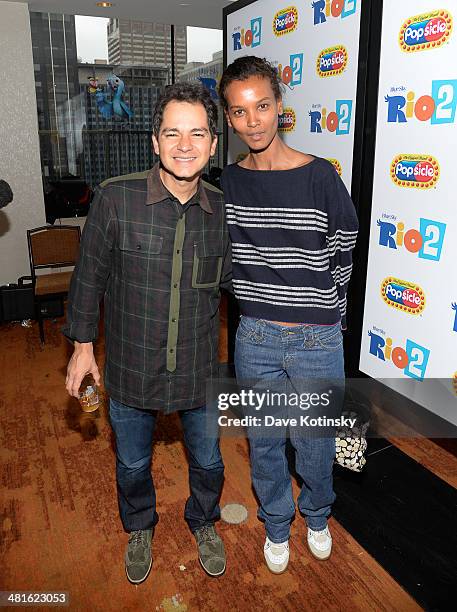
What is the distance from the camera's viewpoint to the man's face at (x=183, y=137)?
5.72ft

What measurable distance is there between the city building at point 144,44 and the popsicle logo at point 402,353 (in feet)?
17.5

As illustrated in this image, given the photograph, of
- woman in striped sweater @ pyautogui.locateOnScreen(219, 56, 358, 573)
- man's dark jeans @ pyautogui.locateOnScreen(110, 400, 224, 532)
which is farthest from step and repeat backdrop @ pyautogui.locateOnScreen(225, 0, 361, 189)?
man's dark jeans @ pyautogui.locateOnScreen(110, 400, 224, 532)

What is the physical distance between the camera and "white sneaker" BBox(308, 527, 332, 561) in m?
2.29

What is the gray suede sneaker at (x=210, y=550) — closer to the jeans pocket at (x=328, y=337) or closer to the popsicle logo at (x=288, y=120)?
the jeans pocket at (x=328, y=337)

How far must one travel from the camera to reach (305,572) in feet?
7.32

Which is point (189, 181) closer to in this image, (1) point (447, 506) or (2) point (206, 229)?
(2) point (206, 229)

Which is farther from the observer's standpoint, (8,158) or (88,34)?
(88,34)

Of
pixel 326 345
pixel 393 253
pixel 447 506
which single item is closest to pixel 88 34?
pixel 393 253

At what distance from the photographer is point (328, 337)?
1.99 m

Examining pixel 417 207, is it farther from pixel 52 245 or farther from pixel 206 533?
pixel 52 245

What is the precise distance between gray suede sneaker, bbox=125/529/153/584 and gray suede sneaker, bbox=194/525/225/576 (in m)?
0.22

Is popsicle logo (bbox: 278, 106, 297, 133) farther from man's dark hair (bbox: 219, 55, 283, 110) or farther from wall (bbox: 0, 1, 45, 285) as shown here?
wall (bbox: 0, 1, 45, 285)

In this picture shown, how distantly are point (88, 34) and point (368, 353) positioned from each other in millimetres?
5517

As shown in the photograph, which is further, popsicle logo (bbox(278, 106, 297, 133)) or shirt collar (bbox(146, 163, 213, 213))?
popsicle logo (bbox(278, 106, 297, 133))
